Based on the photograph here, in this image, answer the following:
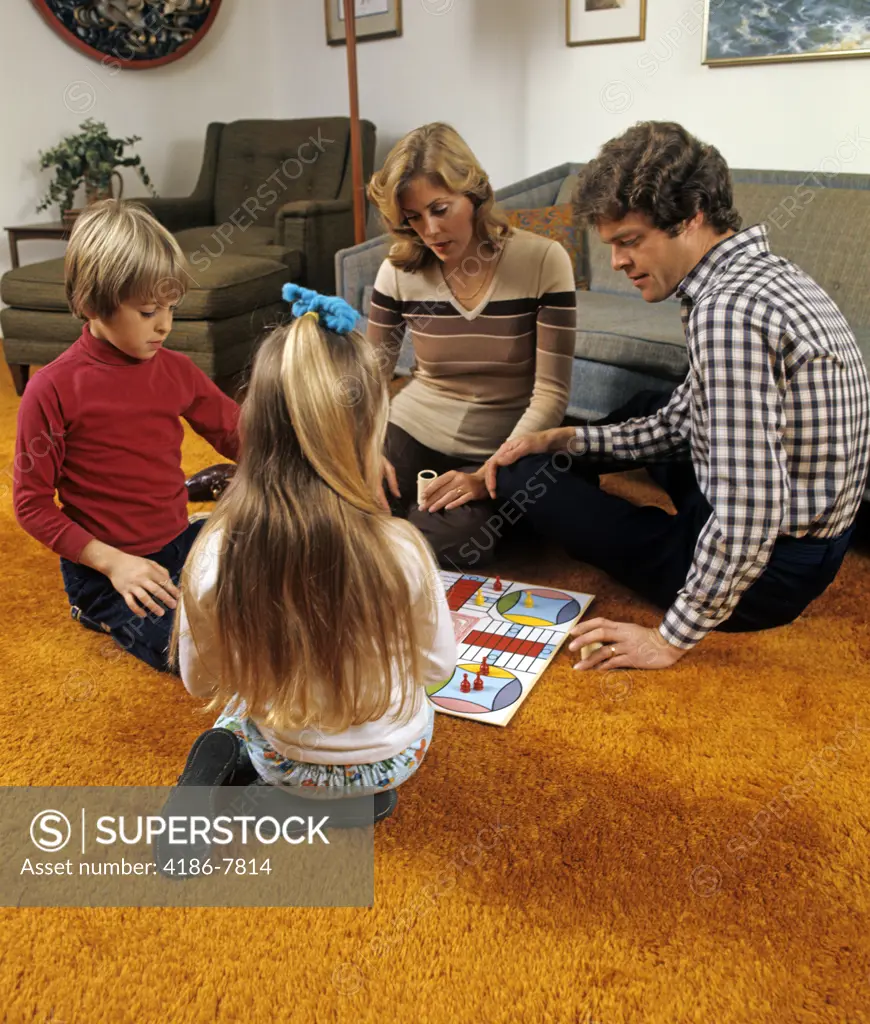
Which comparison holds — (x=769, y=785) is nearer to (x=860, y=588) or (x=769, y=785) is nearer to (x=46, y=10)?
(x=860, y=588)

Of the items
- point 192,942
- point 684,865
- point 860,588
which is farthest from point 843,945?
point 860,588

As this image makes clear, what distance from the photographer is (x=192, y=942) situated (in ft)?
3.46

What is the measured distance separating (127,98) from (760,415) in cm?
365

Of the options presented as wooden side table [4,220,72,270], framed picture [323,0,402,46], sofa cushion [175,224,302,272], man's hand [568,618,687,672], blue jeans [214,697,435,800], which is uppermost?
framed picture [323,0,402,46]

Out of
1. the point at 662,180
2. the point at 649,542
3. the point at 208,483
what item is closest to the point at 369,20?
the point at 208,483

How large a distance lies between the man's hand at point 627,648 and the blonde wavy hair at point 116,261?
0.90 metres

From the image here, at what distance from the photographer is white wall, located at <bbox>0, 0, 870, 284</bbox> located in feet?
8.89

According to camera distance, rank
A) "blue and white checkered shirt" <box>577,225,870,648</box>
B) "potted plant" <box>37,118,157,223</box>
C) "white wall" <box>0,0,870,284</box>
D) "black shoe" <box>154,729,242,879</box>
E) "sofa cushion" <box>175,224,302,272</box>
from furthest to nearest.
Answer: "potted plant" <box>37,118,157,223</box>, "sofa cushion" <box>175,224,302,272</box>, "white wall" <box>0,0,870,284</box>, "blue and white checkered shirt" <box>577,225,870,648</box>, "black shoe" <box>154,729,242,879</box>

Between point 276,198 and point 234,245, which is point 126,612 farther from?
point 276,198

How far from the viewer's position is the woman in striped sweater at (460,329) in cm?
166

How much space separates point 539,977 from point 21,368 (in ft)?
9.42

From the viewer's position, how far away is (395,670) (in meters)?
1.12

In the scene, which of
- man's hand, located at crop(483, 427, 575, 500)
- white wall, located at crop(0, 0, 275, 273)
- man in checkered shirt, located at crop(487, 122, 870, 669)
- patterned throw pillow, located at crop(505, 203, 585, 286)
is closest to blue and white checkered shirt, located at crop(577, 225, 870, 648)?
man in checkered shirt, located at crop(487, 122, 870, 669)

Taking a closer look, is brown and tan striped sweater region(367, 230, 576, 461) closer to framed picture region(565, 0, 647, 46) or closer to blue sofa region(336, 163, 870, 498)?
blue sofa region(336, 163, 870, 498)
